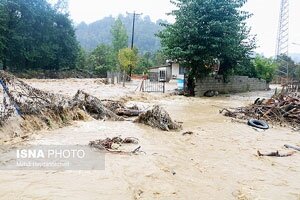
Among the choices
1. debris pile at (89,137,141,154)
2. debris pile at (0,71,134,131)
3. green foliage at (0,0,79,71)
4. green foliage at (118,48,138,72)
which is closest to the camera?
debris pile at (89,137,141,154)

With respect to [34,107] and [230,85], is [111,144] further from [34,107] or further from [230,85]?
[230,85]

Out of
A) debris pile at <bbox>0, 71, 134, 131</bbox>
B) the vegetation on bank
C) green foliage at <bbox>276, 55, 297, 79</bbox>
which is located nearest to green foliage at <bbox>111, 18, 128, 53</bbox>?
the vegetation on bank

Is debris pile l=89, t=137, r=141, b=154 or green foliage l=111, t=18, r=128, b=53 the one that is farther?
green foliage l=111, t=18, r=128, b=53

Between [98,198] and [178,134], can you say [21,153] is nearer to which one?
[98,198]

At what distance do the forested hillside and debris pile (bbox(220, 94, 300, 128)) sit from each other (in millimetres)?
90242

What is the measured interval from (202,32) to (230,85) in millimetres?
8938

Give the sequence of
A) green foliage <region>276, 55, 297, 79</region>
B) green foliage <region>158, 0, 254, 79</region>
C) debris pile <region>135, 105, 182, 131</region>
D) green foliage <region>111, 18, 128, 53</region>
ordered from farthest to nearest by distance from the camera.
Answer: green foliage <region>111, 18, 128, 53</region>, green foliage <region>276, 55, 297, 79</region>, green foliage <region>158, 0, 254, 79</region>, debris pile <region>135, 105, 182, 131</region>

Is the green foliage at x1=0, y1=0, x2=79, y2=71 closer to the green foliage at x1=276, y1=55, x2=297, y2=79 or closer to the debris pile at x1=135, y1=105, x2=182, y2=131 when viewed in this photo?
A: the green foliage at x1=276, y1=55, x2=297, y2=79

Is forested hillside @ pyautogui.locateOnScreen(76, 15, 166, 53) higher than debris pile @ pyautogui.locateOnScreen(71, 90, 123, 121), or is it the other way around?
forested hillside @ pyautogui.locateOnScreen(76, 15, 166, 53)

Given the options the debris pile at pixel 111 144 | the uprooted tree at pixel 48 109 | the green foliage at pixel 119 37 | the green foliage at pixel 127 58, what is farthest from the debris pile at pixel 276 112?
the green foliage at pixel 119 37

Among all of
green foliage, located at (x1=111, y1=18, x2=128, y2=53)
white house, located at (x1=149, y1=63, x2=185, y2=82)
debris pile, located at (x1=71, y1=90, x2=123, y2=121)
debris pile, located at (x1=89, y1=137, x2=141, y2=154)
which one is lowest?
debris pile, located at (x1=89, y1=137, x2=141, y2=154)

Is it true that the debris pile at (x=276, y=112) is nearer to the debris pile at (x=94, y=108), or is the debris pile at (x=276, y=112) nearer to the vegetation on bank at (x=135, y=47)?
the debris pile at (x=94, y=108)

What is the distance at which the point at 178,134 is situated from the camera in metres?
10.5

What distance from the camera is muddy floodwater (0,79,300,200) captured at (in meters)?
5.30
